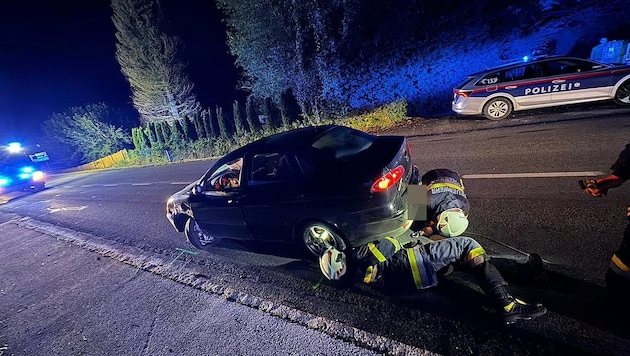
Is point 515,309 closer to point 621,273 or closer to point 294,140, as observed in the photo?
point 621,273

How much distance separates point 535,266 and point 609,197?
6.70 feet

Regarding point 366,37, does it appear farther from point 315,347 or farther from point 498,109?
point 315,347

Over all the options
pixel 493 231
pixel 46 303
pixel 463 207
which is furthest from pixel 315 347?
pixel 46 303

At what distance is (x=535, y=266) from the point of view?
2426 millimetres

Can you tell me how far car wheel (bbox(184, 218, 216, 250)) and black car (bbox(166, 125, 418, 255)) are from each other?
28.1 inches

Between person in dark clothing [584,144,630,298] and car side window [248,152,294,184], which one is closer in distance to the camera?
person in dark clothing [584,144,630,298]

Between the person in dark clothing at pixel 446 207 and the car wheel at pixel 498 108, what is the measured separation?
6131mm

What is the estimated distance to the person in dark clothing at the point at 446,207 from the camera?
2.81m

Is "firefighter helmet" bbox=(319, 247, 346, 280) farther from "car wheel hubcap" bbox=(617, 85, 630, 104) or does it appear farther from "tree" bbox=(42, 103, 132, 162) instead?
"tree" bbox=(42, 103, 132, 162)

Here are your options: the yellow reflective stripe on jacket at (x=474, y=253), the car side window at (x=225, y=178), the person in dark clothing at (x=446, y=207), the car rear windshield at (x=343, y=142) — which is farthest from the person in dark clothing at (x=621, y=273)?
the car side window at (x=225, y=178)

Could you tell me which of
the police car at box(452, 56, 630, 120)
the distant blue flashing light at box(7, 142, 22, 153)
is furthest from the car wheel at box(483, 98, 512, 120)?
the distant blue flashing light at box(7, 142, 22, 153)

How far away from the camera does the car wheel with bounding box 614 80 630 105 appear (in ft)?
20.9

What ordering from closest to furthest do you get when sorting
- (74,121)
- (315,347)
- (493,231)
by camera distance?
(315,347)
(493,231)
(74,121)

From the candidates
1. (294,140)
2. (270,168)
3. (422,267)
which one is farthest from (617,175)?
(270,168)
